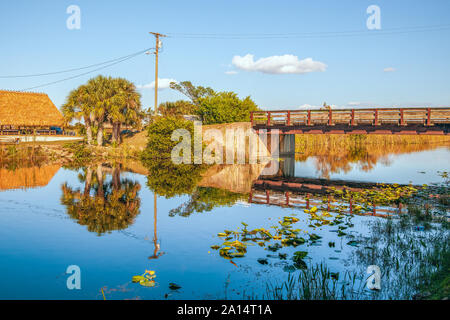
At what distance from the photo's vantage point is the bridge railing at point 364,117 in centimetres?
2831

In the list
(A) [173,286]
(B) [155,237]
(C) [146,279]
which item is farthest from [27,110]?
(A) [173,286]

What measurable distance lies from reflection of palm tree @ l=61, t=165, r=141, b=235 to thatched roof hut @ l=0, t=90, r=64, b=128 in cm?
3195

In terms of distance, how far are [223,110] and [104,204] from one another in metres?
32.0

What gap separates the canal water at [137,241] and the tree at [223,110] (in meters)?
25.3

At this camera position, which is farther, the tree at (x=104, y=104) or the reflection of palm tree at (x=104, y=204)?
the tree at (x=104, y=104)

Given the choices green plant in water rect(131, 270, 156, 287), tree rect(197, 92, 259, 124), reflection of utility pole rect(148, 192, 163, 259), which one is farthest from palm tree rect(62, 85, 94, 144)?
green plant in water rect(131, 270, 156, 287)

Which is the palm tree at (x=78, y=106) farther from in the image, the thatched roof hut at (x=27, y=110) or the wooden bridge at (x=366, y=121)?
the wooden bridge at (x=366, y=121)

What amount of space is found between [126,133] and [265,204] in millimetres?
37252

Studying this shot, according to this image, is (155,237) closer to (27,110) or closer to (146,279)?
(146,279)

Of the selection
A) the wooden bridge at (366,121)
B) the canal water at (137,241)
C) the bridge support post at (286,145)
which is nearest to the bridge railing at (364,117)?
the wooden bridge at (366,121)

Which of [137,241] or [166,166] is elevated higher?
[166,166]

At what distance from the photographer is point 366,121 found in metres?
31.0

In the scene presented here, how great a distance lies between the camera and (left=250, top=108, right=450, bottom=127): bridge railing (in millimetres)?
28312

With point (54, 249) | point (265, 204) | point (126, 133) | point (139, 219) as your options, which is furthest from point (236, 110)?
point (54, 249)
